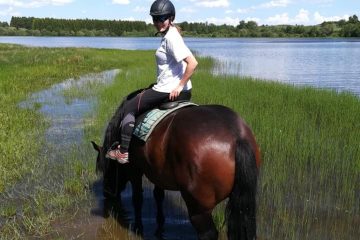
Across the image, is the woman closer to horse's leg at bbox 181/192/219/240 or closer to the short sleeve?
the short sleeve

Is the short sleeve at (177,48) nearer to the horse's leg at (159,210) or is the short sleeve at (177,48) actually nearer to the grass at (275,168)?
the horse's leg at (159,210)

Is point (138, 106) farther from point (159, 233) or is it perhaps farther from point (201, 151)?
point (159, 233)

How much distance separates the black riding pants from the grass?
149 cm

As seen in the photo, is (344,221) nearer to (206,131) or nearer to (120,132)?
(206,131)

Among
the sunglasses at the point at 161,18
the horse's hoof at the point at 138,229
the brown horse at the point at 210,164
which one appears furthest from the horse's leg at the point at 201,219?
the sunglasses at the point at 161,18

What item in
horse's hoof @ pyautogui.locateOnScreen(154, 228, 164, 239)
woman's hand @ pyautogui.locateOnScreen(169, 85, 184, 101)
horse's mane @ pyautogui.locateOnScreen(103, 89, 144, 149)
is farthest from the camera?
horse's hoof @ pyautogui.locateOnScreen(154, 228, 164, 239)

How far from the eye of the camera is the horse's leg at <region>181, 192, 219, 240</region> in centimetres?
353

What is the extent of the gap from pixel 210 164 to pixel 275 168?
10.4ft

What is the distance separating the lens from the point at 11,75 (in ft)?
60.6

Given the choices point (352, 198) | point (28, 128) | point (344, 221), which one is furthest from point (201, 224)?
point (28, 128)

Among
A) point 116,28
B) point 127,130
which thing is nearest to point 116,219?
point 127,130

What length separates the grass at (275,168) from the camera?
4879 millimetres

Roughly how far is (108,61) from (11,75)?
1094 centimetres

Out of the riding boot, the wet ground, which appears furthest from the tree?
the riding boot
